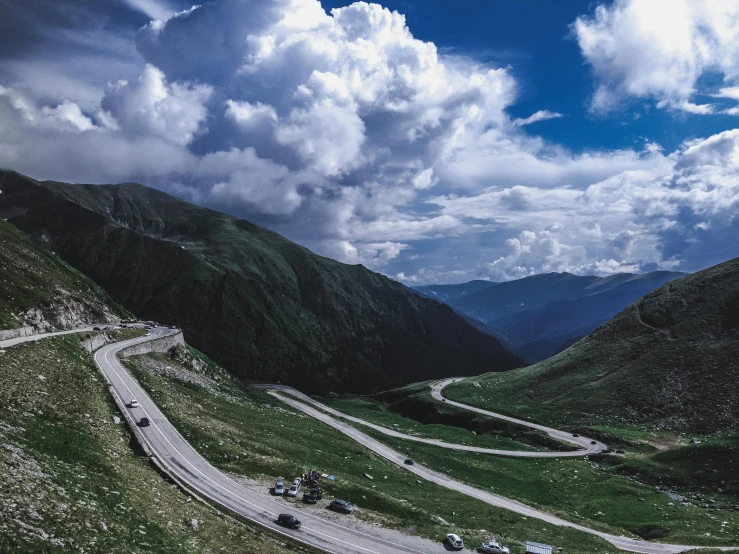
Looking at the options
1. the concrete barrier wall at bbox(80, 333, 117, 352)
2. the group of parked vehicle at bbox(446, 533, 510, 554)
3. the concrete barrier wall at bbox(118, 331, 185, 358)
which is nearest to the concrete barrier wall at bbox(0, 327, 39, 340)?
the concrete barrier wall at bbox(80, 333, 117, 352)

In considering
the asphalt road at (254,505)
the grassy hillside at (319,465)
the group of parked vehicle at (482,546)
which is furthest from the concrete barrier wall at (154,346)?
the group of parked vehicle at (482,546)

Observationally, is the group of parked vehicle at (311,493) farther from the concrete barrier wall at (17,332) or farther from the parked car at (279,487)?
the concrete barrier wall at (17,332)

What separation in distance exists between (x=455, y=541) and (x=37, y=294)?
108294 mm

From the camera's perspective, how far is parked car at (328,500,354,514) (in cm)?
4775

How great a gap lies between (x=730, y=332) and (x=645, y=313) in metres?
32.5

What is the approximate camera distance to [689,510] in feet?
263

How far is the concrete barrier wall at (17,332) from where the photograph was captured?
79.4m

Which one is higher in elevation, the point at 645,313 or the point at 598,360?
the point at 645,313

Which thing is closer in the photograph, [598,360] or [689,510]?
[689,510]

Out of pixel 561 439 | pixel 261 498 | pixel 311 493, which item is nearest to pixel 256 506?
pixel 261 498

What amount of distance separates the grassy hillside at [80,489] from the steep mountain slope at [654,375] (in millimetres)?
133309

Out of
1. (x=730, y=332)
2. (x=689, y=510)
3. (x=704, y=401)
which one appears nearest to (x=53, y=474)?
(x=689, y=510)

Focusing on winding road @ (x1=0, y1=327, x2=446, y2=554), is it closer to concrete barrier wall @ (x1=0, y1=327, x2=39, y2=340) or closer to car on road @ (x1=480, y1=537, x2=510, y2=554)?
car on road @ (x1=480, y1=537, x2=510, y2=554)

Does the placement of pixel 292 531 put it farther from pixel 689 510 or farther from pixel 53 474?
pixel 689 510
